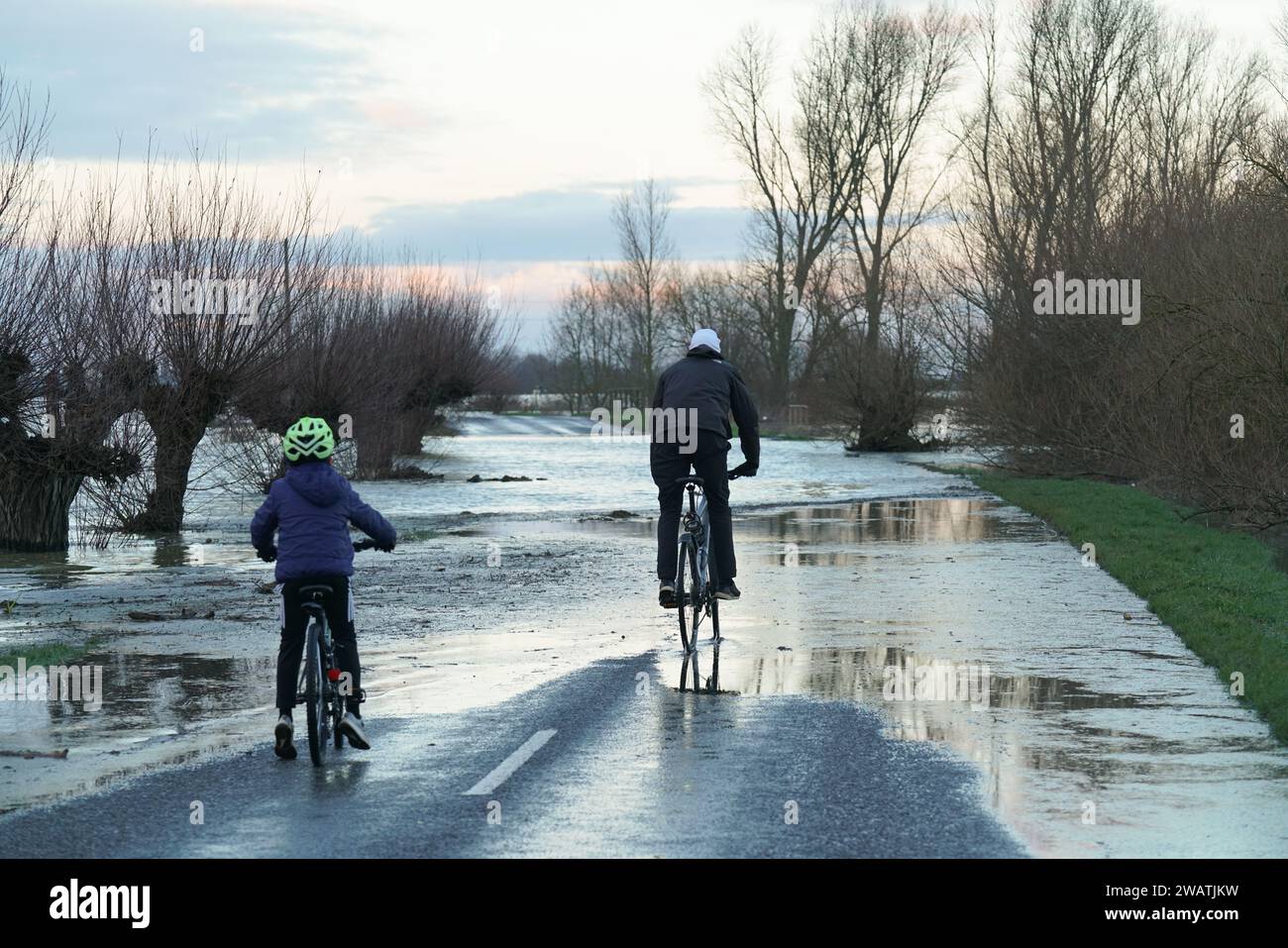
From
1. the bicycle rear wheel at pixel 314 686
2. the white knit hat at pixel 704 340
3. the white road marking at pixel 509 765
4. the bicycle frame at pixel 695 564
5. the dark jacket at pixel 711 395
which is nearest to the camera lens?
the white road marking at pixel 509 765

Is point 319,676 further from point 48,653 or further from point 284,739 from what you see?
point 48,653

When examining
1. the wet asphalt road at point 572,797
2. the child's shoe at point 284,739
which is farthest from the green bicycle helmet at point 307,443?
the wet asphalt road at point 572,797

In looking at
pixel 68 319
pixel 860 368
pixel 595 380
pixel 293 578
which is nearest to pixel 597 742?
pixel 293 578

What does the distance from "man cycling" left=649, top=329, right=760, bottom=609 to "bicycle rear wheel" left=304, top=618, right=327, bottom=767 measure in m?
4.08

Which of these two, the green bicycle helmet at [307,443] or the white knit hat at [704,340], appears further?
the white knit hat at [704,340]

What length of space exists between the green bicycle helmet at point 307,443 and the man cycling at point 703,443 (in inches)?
159

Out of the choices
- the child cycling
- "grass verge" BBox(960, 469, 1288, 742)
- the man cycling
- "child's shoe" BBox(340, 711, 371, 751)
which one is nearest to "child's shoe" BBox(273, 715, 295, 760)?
the child cycling

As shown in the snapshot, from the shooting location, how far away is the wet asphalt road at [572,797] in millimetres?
6820

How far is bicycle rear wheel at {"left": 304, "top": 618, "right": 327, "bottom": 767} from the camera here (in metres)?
8.41

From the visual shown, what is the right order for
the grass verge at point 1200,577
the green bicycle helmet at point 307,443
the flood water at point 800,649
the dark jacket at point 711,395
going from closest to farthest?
the flood water at point 800,649 < the green bicycle helmet at point 307,443 < the grass verge at point 1200,577 < the dark jacket at point 711,395

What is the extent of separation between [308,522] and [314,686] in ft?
2.82

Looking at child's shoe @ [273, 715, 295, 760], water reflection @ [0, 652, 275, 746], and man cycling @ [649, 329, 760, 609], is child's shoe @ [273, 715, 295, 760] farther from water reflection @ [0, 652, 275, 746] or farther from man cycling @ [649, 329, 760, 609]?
man cycling @ [649, 329, 760, 609]

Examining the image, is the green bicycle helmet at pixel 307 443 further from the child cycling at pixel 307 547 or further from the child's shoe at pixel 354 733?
the child's shoe at pixel 354 733

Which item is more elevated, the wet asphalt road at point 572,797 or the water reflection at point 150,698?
the wet asphalt road at point 572,797
